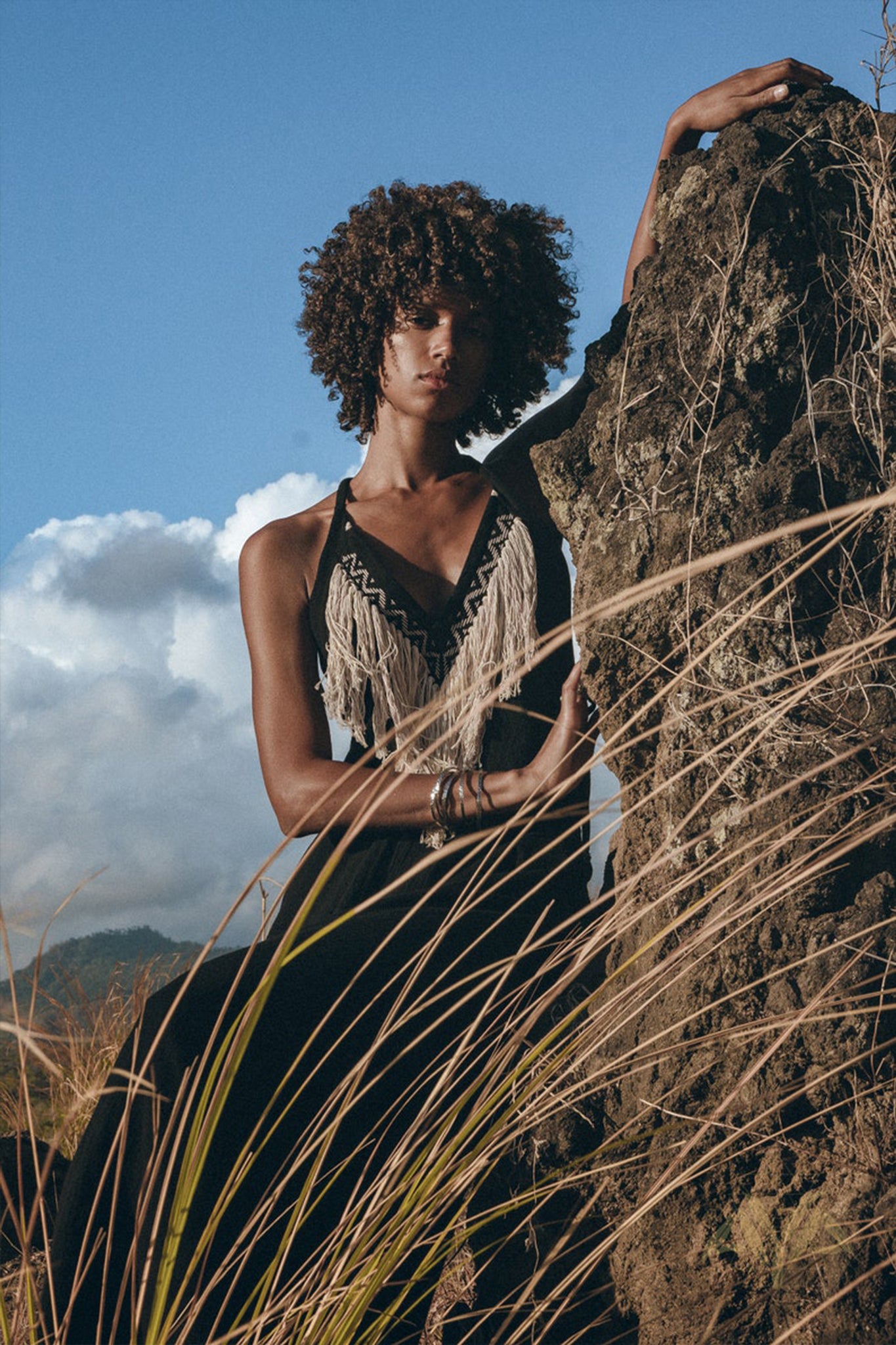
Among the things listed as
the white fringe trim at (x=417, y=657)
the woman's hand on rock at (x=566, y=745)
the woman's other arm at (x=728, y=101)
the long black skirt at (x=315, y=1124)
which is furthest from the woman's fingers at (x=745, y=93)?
the long black skirt at (x=315, y=1124)

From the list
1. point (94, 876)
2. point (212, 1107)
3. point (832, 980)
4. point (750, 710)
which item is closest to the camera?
point (212, 1107)

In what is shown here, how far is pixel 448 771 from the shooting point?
2.28 metres

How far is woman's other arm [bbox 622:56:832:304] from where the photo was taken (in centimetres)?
206

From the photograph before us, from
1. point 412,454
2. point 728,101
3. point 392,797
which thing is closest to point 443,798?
point 392,797

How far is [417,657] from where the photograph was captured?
2582mm

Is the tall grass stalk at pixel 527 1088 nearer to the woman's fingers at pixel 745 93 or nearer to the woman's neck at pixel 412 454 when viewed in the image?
the woman's fingers at pixel 745 93

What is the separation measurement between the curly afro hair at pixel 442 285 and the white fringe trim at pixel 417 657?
25.0 inches

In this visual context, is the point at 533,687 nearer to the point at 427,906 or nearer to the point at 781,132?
the point at 427,906

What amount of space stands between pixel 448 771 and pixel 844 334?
1.09 metres

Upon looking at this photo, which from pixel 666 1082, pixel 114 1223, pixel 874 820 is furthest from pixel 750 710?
pixel 114 1223

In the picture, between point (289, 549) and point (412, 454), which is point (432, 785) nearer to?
point (289, 549)

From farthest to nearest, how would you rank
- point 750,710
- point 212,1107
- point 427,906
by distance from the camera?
point 427,906 < point 750,710 < point 212,1107

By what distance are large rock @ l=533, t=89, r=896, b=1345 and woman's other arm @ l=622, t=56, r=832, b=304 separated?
0.08 metres

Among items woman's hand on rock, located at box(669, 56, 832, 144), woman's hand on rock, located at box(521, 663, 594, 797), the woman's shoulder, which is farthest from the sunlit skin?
woman's hand on rock, located at box(669, 56, 832, 144)
